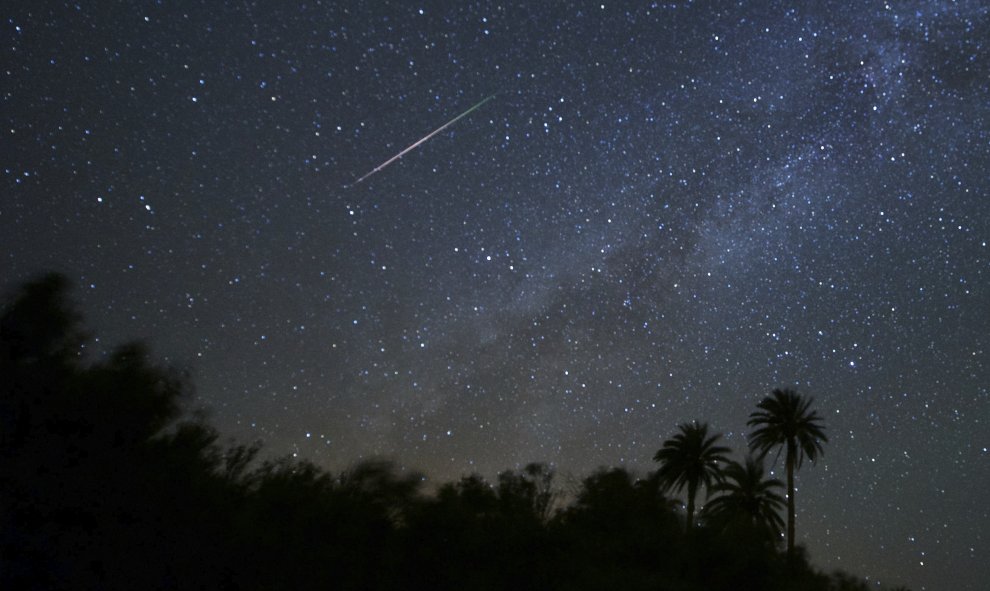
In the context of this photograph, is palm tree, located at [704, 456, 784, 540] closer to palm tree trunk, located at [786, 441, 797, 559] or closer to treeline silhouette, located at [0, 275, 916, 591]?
palm tree trunk, located at [786, 441, 797, 559]

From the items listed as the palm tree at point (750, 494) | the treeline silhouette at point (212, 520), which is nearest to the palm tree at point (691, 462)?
the palm tree at point (750, 494)

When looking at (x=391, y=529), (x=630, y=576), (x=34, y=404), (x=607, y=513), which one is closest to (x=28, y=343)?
(x=34, y=404)

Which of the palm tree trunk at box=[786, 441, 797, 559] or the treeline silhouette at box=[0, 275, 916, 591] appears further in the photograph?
the palm tree trunk at box=[786, 441, 797, 559]

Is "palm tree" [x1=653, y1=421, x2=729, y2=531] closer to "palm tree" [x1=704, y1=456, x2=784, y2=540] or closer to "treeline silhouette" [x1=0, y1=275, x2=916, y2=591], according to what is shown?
"palm tree" [x1=704, y1=456, x2=784, y2=540]

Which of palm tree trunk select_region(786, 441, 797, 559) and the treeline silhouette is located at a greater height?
palm tree trunk select_region(786, 441, 797, 559)

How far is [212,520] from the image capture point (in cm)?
1827

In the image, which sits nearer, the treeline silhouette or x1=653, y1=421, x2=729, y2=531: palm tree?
the treeline silhouette

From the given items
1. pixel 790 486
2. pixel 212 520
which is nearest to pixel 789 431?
pixel 790 486

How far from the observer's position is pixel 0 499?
15.5m

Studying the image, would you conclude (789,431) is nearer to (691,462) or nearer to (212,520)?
(691,462)

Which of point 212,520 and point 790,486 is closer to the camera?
point 212,520

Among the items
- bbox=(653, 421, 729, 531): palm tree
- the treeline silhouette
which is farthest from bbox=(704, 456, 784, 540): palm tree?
the treeline silhouette

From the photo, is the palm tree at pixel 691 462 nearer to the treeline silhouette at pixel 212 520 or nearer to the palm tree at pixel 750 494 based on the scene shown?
the palm tree at pixel 750 494

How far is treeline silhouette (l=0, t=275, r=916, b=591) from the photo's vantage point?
53.1ft
